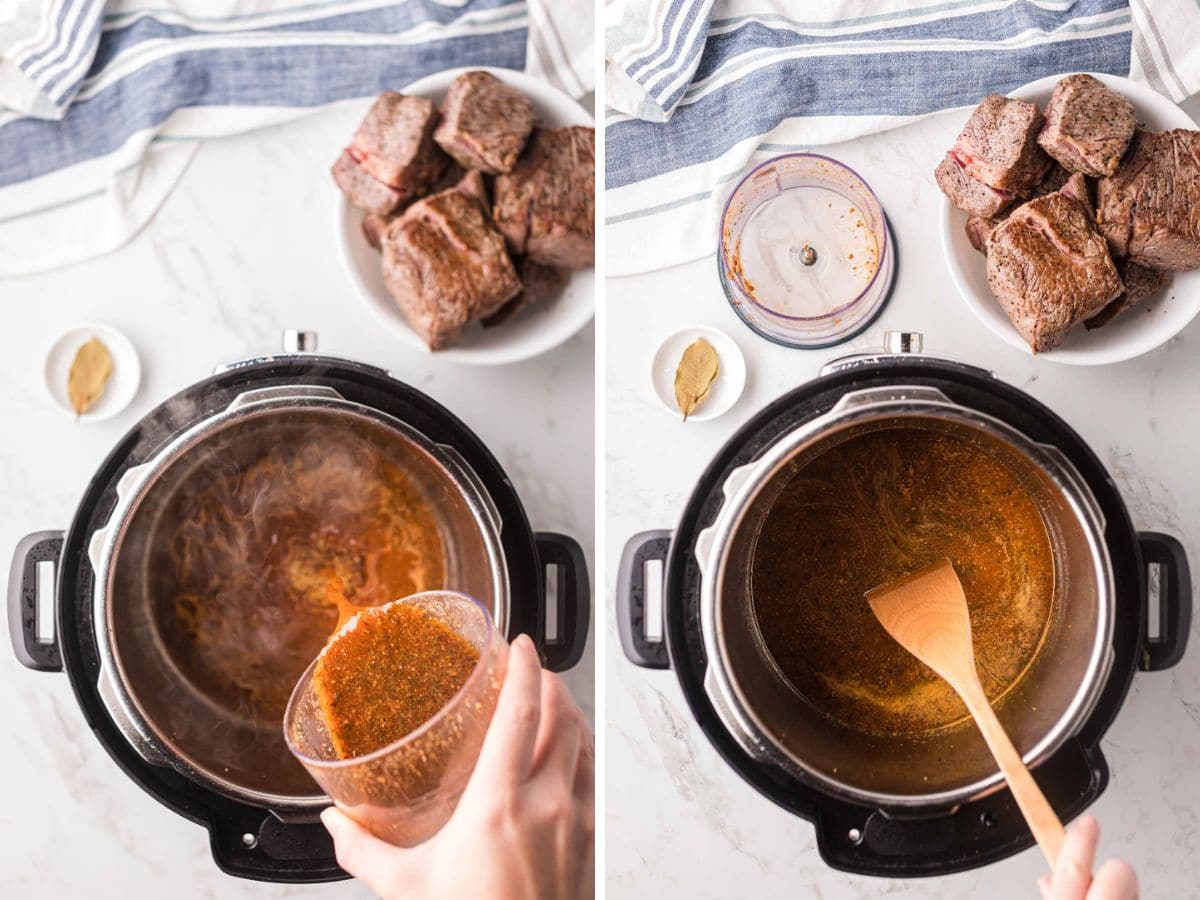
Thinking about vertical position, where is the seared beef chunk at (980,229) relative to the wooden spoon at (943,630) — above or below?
above

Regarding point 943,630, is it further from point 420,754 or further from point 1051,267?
point 420,754

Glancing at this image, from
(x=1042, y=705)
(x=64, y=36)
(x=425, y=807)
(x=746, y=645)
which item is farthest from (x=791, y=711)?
(x=64, y=36)

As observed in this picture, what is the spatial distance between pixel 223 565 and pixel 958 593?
1.91 feet

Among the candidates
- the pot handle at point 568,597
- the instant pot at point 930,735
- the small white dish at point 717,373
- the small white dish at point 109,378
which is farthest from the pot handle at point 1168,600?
the small white dish at point 109,378

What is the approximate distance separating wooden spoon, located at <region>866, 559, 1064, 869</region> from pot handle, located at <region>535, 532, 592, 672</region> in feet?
0.77

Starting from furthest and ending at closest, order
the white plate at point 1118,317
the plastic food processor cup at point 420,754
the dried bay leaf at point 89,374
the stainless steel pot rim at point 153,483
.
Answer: the dried bay leaf at point 89,374 → the white plate at point 1118,317 → the stainless steel pot rim at point 153,483 → the plastic food processor cup at point 420,754

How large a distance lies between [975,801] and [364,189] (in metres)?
0.71

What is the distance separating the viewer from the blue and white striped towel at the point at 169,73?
868 millimetres

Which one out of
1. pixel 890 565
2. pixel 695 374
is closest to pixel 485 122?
pixel 695 374

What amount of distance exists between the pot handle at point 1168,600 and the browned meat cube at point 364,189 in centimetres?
68

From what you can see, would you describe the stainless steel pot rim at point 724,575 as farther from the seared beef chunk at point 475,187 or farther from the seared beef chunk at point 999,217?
the seared beef chunk at point 475,187

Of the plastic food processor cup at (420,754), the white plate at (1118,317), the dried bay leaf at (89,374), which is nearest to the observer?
the plastic food processor cup at (420,754)

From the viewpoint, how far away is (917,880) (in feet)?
2.68

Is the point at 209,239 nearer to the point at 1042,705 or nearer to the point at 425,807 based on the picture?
the point at 425,807
